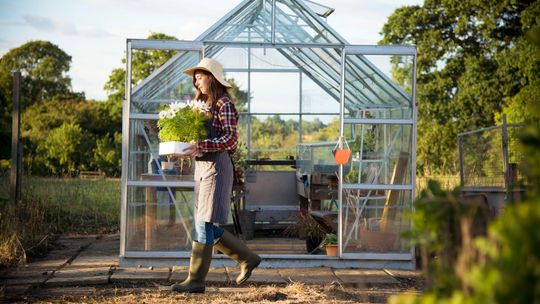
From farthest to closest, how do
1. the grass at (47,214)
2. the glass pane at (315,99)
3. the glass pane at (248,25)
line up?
1. the glass pane at (315,99)
2. the glass pane at (248,25)
3. the grass at (47,214)

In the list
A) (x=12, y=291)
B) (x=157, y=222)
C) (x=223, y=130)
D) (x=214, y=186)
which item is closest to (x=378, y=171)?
(x=157, y=222)

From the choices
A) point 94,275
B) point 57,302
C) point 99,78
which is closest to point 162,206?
point 94,275

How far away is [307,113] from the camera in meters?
11.8

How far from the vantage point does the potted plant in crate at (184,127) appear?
17.0 ft

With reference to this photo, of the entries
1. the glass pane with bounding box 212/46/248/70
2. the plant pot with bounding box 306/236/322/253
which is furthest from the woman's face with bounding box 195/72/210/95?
the glass pane with bounding box 212/46/248/70

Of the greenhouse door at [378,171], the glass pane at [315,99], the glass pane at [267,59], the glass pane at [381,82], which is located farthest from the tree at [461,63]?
the greenhouse door at [378,171]

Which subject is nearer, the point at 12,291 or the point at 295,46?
the point at 12,291

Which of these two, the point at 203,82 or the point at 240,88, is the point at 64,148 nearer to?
the point at 240,88

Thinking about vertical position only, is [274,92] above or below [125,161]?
above

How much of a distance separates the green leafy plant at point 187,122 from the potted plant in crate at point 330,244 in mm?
2359

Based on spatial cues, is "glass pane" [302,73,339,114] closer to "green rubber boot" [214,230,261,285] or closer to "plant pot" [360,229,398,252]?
"plant pot" [360,229,398,252]

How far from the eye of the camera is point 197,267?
5289 mm

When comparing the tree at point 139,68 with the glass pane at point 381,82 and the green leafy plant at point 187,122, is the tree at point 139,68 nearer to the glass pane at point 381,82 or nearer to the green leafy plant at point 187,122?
the glass pane at point 381,82

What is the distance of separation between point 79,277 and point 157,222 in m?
1.02
